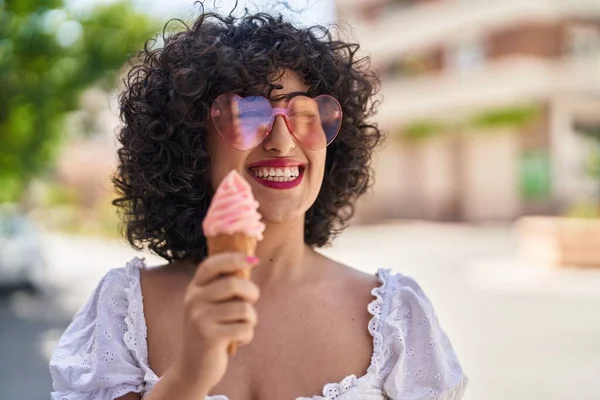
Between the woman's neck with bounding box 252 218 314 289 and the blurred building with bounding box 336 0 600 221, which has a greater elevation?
the blurred building with bounding box 336 0 600 221

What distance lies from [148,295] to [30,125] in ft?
40.0

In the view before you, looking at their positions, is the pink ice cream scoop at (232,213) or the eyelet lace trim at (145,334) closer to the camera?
the pink ice cream scoop at (232,213)

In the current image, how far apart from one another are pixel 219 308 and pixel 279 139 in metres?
0.59

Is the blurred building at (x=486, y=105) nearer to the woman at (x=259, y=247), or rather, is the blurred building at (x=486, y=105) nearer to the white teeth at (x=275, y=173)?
the woman at (x=259, y=247)

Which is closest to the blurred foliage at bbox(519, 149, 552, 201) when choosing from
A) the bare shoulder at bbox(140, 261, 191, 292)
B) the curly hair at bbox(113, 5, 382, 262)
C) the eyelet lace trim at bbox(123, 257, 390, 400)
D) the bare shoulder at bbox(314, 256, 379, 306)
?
the curly hair at bbox(113, 5, 382, 262)

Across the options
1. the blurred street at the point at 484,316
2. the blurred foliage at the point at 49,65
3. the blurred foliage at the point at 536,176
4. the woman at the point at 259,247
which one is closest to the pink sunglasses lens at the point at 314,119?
the woman at the point at 259,247

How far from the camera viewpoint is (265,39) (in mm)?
2000

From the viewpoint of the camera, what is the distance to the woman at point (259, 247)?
1.89 meters

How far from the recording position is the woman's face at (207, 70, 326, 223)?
1.86 m

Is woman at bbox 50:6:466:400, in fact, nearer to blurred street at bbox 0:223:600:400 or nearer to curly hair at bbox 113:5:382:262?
curly hair at bbox 113:5:382:262

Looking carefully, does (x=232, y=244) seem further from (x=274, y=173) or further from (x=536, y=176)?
(x=536, y=176)

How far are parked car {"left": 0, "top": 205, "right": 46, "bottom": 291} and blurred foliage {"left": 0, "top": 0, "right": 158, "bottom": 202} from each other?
3.23 feet

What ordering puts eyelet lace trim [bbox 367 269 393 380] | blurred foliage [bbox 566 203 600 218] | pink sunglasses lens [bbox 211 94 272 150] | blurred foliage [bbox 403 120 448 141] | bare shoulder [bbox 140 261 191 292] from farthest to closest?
blurred foliage [bbox 403 120 448 141]
blurred foliage [bbox 566 203 600 218]
bare shoulder [bbox 140 261 191 292]
eyelet lace trim [bbox 367 269 393 380]
pink sunglasses lens [bbox 211 94 272 150]

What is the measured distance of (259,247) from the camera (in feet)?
6.79
